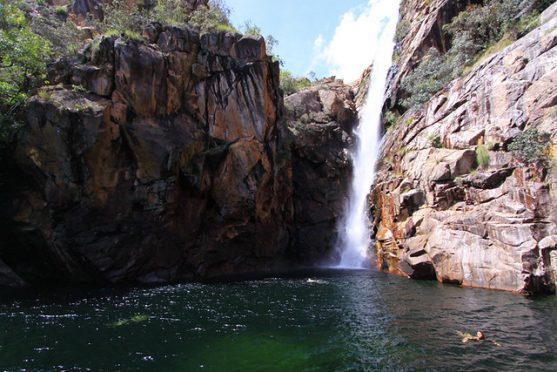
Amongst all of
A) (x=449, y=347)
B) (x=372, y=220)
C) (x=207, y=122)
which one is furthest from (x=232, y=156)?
(x=449, y=347)

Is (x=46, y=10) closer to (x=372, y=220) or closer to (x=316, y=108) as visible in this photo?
(x=316, y=108)

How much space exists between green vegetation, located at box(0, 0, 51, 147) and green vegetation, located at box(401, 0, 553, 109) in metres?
30.0

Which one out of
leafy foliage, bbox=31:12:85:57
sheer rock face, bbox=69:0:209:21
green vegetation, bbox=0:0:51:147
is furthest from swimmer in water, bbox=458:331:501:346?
sheer rock face, bbox=69:0:209:21

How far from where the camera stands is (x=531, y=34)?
85.8 feet

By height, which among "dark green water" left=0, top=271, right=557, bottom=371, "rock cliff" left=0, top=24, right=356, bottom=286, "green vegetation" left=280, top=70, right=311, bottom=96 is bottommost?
"dark green water" left=0, top=271, right=557, bottom=371

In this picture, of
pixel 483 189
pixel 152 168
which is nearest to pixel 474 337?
pixel 483 189

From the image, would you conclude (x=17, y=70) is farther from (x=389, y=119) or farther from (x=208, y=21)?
(x=389, y=119)

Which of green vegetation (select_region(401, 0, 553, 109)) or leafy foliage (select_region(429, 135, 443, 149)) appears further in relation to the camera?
green vegetation (select_region(401, 0, 553, 109))

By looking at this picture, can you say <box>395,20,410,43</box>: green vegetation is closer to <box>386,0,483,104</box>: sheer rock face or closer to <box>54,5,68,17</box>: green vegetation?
<box>386,0,483,104</box>: sheer rock face

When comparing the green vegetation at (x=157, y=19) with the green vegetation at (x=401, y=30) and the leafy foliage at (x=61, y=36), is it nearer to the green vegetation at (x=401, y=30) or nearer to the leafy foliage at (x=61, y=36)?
the leafy foliage at (x=61, y=36)

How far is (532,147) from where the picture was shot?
2184 cm

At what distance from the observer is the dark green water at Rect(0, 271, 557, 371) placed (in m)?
11.9

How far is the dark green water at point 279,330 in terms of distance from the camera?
1185cm

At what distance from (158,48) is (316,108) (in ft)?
63.9
